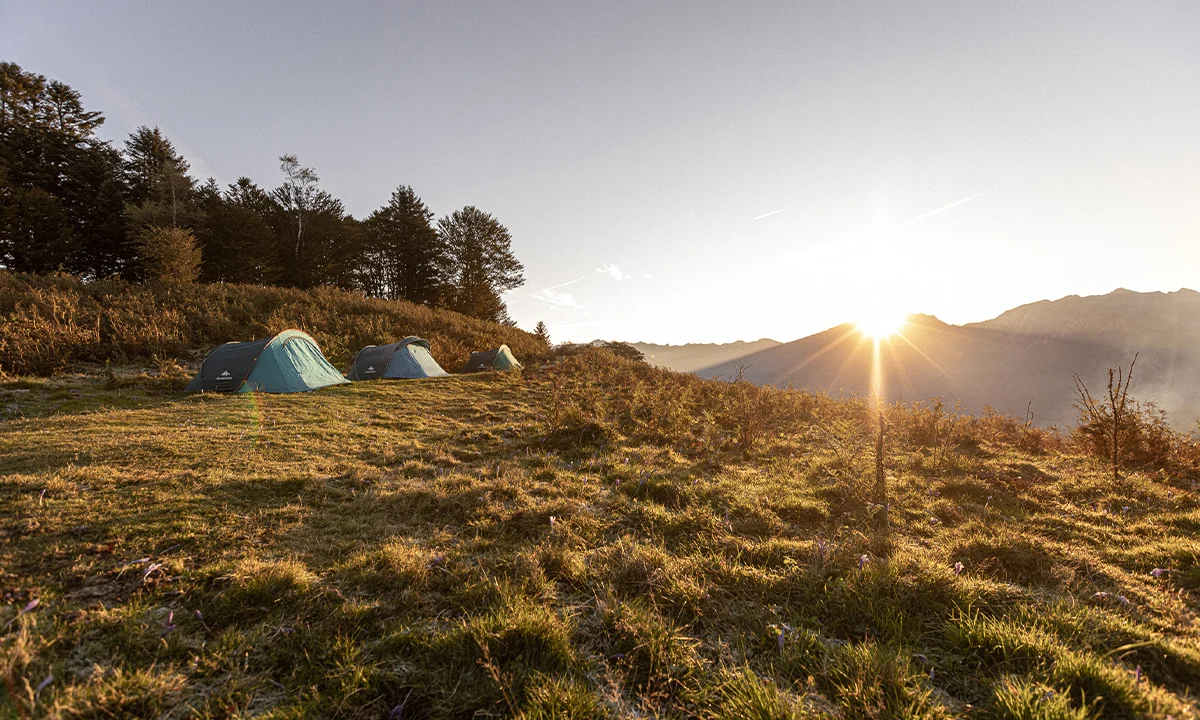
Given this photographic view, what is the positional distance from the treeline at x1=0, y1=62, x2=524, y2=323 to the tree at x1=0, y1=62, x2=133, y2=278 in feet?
0.27

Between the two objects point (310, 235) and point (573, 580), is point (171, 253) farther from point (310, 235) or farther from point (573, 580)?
point (573, 580)

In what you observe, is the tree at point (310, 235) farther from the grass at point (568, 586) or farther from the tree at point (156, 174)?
the grass at point (568, 586)

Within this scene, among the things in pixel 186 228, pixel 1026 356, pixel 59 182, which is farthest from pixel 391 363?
pixel 1026 356

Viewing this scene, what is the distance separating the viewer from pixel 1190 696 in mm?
2451

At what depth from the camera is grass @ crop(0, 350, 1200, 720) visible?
239 cm

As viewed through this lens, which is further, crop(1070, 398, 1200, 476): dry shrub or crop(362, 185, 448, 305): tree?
crop(362, 185, 448, 305): tree

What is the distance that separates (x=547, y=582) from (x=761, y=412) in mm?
9263

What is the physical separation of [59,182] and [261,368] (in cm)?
4183

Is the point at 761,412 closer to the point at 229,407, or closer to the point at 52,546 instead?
the point at 52,546

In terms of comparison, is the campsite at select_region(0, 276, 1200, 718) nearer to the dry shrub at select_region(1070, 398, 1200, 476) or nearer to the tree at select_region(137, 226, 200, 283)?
the dry shrub at select_region(1070, 398, 1200, 476)

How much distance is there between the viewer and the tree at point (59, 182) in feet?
98.8

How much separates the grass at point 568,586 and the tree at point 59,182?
38.8 metres

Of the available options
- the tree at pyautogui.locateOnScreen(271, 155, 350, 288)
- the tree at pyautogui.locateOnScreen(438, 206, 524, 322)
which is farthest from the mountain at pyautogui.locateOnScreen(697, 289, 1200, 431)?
the tree at pyautogui.locateOnScreen(271, 155, 350, 288)

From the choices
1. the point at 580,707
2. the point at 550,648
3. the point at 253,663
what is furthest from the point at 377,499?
the point at 580,707
